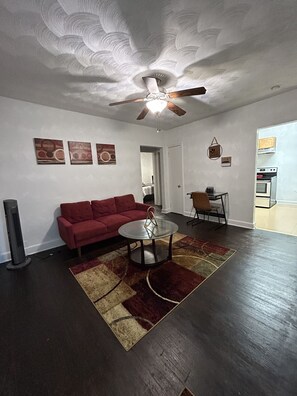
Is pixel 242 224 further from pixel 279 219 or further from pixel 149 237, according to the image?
pixel 149 237

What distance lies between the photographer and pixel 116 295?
1.98 m

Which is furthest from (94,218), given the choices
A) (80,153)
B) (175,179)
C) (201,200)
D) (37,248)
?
(175,179)

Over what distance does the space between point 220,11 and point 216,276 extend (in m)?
2.76

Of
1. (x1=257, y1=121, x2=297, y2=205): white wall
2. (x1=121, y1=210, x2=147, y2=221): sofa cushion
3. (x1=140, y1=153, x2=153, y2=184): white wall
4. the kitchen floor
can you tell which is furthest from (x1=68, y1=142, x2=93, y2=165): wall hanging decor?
(x1=257, y1=121, x2=297, y2=205): white wall

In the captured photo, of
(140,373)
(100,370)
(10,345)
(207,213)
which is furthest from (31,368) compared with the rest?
(207,213)

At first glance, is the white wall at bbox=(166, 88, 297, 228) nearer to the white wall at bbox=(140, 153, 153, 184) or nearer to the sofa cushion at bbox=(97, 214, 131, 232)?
the sofa cushion at bbox=(97, 214, 131, 232)

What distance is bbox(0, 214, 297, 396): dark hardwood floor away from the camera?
45.3 inches

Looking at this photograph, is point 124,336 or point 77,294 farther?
point 77,294

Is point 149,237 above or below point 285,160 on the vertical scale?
below

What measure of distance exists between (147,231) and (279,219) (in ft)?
12.3

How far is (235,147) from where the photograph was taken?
3.92 metres

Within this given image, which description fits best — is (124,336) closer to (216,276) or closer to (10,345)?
(10,345)

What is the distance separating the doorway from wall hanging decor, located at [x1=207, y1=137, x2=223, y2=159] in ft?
5.66

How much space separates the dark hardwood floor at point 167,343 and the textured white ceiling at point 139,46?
8.92ft
